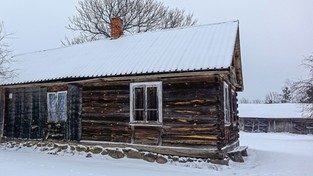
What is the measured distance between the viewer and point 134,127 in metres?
14.2

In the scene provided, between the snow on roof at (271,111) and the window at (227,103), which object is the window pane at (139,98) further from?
the snow on roof at (271,111)

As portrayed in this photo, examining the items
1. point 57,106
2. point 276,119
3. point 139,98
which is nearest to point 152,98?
point 139,98

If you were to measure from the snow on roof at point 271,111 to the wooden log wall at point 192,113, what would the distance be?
4003 cm

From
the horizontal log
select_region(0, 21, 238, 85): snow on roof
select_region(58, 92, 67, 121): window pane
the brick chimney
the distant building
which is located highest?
the brick chimney

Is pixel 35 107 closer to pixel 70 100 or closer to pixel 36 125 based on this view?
pixel 36 125

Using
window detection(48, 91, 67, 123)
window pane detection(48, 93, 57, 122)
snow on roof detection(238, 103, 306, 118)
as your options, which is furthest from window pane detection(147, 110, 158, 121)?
snow on roof detection(238, 103, 306, 118)

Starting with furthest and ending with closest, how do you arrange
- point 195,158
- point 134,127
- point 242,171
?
point 134,127 → point 195,158 → point 242,171

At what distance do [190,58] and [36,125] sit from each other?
8.54 metres

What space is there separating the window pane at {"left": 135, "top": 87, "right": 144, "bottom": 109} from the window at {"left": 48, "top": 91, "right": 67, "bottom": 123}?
3.93m

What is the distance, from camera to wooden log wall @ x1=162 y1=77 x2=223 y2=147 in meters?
12.8

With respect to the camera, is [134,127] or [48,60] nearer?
[134,127]

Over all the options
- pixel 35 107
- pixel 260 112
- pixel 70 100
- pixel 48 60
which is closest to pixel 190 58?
pixel 70 100

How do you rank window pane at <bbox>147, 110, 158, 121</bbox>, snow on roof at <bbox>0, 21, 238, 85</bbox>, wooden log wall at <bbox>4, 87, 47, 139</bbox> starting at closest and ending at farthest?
snow on roof at <bbox>0, 21, 238, 85</bbox>
window pane at <bbox>147, 110, 158, 121</bbox>
wooden log wall at <bbox>4, 87, 47, 139</bbox>

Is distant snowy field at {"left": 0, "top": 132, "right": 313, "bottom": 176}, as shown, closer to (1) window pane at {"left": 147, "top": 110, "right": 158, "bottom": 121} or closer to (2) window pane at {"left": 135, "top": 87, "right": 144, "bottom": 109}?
(1) window pane at {"left": 147, "top": 110, "right": 158, "bottom": 121}
